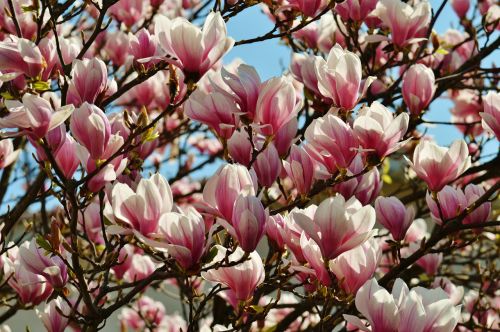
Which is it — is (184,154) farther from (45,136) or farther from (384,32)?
(45,136)

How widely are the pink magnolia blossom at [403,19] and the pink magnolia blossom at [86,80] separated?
90 centimetres

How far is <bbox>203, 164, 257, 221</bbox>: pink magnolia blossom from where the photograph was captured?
1229 mm

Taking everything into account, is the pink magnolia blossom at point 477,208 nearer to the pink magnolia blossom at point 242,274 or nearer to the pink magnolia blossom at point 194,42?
the pink magnolia blossom at point 242,274

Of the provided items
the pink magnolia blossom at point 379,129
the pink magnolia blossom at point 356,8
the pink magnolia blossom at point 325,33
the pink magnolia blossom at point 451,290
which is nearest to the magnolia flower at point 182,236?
the pink magnolia blossom at point 379,129

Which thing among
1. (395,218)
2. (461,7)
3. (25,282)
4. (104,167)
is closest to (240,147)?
(104,167)

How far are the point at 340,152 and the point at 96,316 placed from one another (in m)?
0.63

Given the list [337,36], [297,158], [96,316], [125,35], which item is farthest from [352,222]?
[125,35]

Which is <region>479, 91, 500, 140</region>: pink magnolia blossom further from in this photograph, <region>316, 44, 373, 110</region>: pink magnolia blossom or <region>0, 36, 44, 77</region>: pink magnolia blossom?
<region>0, 36, 44, 77</region>: pink magnolia blossom

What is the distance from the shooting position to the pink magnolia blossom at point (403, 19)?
1.90 meters

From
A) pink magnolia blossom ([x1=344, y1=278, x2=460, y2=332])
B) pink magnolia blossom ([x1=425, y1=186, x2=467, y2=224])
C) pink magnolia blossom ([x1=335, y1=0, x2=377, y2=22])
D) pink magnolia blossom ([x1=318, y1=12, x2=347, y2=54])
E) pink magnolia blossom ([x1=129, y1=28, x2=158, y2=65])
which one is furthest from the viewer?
pink magnolia blossom ([x1=318, y1=12, x2=347, y2=54])

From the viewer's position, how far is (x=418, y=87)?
1.69 metres

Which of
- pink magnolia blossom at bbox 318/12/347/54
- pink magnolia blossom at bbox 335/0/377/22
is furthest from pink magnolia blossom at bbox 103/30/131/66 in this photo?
pink magnolia blossom at bbox 335/0/377/22

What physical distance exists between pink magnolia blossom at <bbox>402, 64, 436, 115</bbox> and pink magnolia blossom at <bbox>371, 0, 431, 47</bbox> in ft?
0.78

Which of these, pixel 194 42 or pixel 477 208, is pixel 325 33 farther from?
pixel 194 42
